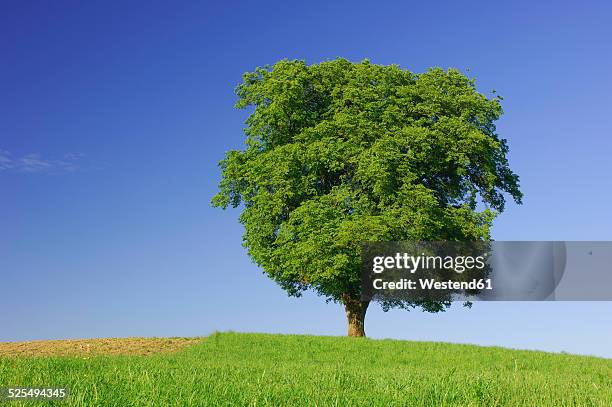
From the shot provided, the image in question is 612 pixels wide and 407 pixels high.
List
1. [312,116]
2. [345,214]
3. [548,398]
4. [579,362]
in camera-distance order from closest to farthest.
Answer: [548,398]
[579,362]
[345,214]
[312,116]

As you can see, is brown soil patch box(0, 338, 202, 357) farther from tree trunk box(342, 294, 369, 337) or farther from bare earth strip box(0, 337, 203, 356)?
tree trunk box(342, 294, 369, 337)

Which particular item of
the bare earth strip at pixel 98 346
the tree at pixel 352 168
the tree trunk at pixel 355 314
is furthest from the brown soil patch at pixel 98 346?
the tree trunk at pixel 355 314

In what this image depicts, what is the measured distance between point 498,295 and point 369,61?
13443 mm

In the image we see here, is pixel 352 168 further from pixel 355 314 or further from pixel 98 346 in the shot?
pixel 98 346

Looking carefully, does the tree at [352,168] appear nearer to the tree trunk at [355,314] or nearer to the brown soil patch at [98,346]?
the tree trunk at [355,314]

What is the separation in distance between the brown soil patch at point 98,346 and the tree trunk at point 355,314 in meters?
7.56

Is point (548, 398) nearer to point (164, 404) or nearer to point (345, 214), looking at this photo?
point (164, 404)

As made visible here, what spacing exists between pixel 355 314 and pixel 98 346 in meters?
12.4

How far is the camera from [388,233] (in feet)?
84.9

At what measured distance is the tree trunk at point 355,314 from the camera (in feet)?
101

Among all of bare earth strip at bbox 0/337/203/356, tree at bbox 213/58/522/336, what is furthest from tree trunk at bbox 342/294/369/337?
bare earth strip at bbox 0/337/203/356

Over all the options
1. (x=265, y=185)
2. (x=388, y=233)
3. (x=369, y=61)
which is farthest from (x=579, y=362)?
(x=369, y=61)

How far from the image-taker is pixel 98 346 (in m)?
28.2

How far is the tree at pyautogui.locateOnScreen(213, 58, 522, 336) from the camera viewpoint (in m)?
26.6
